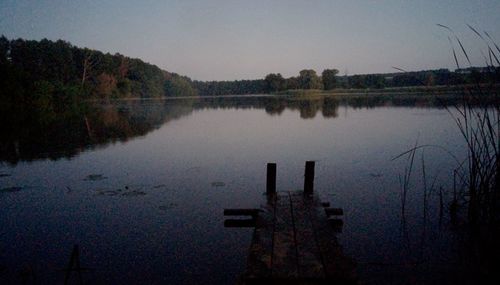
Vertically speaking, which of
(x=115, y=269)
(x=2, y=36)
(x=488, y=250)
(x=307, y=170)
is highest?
(x=2, y=36)

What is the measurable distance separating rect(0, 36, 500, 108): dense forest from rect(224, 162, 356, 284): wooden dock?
3.63 m

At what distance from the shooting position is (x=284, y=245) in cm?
579

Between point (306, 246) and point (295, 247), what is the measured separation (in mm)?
201

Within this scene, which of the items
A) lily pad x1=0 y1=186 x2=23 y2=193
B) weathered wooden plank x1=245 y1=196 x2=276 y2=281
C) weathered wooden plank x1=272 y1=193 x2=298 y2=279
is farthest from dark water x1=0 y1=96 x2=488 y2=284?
weathered wooden plank x1=272 y1=193 x2=298 y2=279

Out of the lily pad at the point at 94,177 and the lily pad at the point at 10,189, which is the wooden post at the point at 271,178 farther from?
the lily pad at the point at 10,189

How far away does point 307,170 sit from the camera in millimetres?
9023

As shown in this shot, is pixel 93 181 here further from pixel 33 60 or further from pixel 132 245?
pixel 33 60

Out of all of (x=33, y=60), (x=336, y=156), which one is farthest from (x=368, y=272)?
(x=33, y=60)

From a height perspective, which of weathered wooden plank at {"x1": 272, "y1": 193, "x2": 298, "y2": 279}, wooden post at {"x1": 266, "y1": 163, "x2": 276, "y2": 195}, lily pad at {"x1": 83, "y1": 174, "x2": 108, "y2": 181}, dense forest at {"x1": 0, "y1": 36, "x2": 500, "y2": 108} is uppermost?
dense forest at {"x1": 0, "y1": 36, "x2": 500, "y2": 108}

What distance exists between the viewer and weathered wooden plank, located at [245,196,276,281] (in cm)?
493

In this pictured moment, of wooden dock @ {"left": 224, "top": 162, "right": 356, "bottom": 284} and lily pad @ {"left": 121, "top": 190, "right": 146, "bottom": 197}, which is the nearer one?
wooden dock @ {"left": 224, "top": 162, "right": 356, "bottom": 284}

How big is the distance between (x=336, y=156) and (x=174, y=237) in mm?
11023

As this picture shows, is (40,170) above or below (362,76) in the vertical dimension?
below

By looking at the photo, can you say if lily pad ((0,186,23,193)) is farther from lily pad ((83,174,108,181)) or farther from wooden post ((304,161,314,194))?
wooden post ((304,161,314,194))
